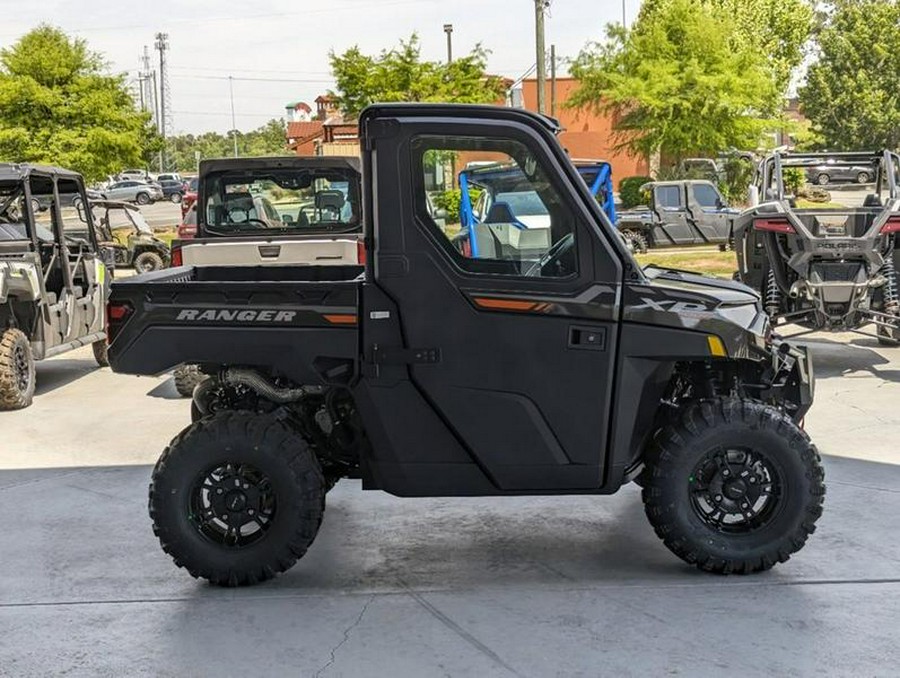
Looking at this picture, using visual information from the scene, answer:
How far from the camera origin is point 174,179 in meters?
64.6

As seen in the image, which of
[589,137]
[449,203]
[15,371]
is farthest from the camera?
[589,137]

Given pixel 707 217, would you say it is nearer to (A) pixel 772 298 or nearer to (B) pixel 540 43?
(B) pixel 540 43

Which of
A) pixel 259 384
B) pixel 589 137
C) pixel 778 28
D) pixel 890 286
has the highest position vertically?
pixel 778 28

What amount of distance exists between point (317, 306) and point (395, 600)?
130cm

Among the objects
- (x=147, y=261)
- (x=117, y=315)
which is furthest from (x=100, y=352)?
(x=147, y=261)

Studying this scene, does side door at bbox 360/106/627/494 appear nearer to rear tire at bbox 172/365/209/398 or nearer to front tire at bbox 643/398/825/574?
front tire at bbox 643/398/825/574

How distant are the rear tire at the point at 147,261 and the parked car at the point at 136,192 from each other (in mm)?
35758

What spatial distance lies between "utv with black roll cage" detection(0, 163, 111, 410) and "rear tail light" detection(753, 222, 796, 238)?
6.20 m

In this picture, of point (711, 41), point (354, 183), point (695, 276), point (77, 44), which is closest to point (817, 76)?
point (711, 41)

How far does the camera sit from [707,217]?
2327 centimetres

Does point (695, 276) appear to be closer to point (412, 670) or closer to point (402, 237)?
point (402, 237)

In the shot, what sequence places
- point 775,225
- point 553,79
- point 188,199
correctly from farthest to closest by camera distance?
point 553,79 → point 188,199 → point 775,225

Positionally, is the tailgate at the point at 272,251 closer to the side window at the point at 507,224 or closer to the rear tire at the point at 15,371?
the rear tire at the point at 15,371

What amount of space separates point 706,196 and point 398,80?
37.3 feet
